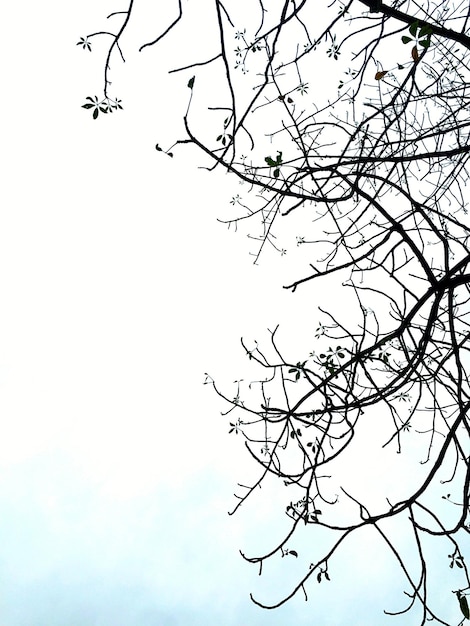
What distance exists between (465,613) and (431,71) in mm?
3052

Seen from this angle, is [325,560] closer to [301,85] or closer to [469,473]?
[469,473]

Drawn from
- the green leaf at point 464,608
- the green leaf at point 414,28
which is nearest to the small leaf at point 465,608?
the green leaf at point 464,608

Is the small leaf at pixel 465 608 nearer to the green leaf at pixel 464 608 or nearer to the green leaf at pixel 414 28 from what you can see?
the green leaf at pixel 464 608

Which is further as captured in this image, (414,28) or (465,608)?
(465,608)

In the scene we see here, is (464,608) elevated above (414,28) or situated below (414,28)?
below

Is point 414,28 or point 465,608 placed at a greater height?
point 414,28

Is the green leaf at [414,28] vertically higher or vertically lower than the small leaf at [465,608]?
higher

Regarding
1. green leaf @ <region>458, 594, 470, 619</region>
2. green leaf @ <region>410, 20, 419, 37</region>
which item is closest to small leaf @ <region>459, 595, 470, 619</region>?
green leaf @ <region>458, 594, 470, 619</region>

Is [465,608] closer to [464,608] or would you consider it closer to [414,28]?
[464,608]

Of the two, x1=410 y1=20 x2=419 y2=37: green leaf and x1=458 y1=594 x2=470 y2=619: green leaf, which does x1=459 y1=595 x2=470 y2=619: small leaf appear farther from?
x1=410 y1=20 x2=419 y2=37: green leaf

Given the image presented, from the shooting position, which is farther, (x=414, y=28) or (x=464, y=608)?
(x=464, y=608)

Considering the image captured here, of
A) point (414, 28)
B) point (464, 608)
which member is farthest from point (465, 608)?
point (414, 28)

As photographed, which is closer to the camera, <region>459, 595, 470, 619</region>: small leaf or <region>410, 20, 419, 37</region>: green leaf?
<region>410, 20, 419, 37</region>: green leaf

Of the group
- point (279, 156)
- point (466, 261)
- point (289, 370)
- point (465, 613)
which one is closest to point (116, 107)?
point (279, 156)
